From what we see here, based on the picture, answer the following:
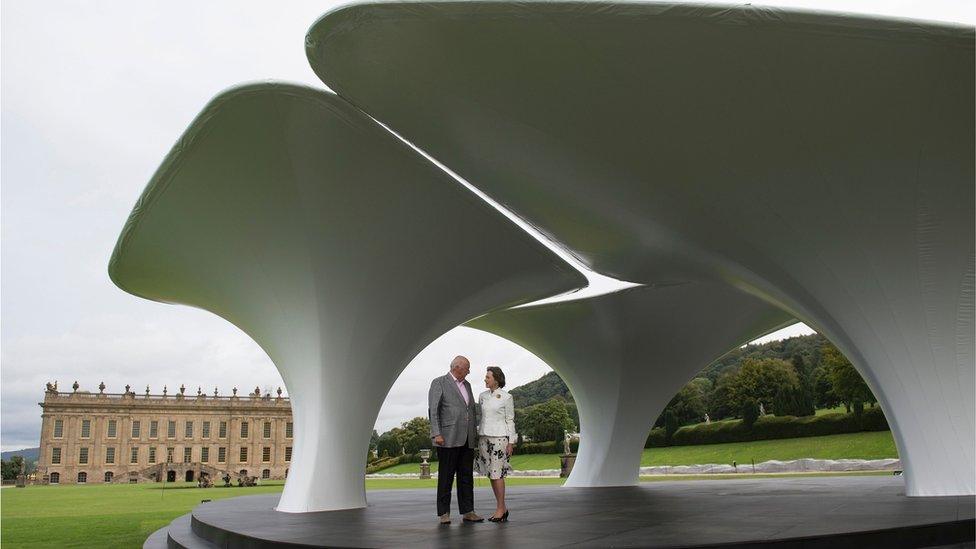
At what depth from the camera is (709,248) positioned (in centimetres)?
1031

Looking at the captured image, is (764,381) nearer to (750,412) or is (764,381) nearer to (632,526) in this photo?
(750,412)

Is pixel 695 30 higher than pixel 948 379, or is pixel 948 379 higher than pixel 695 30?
pixel 695 30

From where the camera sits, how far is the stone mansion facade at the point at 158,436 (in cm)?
8112

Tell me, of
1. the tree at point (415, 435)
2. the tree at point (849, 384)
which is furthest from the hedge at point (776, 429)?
the tree at point (415, 435)

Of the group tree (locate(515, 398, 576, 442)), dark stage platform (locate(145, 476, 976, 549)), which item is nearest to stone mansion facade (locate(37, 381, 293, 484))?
tree (locate(515, 398, 576, 442))

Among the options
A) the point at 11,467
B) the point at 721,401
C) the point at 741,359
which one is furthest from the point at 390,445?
the point at 11,467

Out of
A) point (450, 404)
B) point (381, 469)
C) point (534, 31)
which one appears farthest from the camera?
point (381, 469)

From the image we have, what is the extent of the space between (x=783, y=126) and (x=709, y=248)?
2.63 metres

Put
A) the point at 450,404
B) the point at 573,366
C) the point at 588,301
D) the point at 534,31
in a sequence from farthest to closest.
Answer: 1. the point at 573,366
2. the point at 588,301
3. the point at 450,404
4. the point at 534,31

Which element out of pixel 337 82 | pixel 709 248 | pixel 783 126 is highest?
pixel 337 82

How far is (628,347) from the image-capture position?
18484 mm

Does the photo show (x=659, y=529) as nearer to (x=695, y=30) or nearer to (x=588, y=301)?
(x=695, y=30)

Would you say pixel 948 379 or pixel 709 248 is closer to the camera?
pixel 948 379

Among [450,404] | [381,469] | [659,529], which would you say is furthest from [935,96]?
[381,469]
